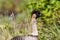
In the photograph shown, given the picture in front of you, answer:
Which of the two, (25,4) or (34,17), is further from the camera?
(25,4)

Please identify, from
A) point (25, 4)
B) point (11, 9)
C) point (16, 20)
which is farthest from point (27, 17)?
point (11, 9)

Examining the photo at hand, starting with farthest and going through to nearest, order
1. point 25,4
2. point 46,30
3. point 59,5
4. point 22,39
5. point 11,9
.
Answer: point 11,9, point 25,4, point 59,5, point 46,30, point 22,39

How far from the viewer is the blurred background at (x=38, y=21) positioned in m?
6.85

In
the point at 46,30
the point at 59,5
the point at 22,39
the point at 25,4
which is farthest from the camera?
the point at 25,4

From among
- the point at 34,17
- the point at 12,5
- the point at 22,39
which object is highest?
the point at 12,5

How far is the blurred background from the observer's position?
270 inches

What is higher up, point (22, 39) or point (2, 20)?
point (2, 20)

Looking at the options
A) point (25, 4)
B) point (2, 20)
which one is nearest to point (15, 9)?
point (25, 4)

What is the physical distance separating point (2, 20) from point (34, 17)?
187 cm

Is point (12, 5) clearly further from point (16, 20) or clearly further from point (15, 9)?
point (16, 20)

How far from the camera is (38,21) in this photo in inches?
298

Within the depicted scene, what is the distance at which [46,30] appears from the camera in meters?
7.02

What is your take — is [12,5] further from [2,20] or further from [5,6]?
[2,20]

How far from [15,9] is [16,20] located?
4.93 feet
